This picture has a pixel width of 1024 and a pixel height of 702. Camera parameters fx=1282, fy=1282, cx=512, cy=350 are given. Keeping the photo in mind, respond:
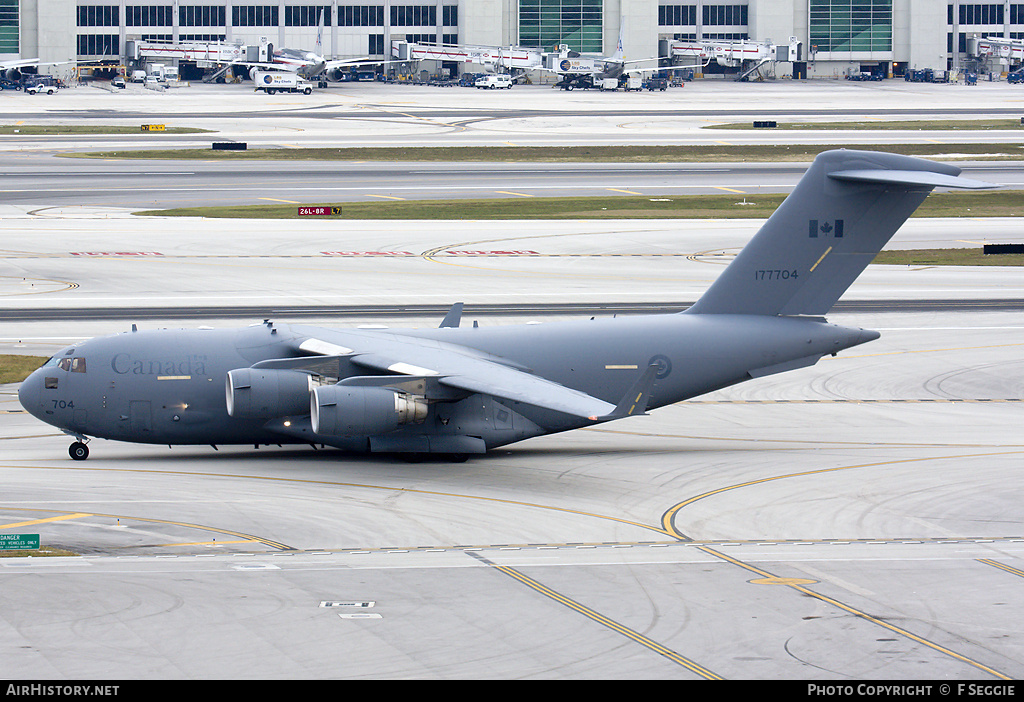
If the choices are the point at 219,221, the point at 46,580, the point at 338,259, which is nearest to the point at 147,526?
the point at 46,580

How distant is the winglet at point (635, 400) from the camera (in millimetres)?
24359

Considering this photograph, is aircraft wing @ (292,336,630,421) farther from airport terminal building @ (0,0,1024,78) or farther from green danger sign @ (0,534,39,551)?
airport terminal building @ (0,0,1024,78)

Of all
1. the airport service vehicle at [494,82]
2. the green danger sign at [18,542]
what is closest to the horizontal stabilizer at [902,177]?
the green danger sign at [18,542]

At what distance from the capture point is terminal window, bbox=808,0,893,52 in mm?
189250

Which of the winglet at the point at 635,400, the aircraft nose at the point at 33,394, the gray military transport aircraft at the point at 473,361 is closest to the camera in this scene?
the winglet at the point at 635,400

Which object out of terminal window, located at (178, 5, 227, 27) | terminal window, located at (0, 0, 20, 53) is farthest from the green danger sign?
terminal window, located at (178, 5, 227, 27)

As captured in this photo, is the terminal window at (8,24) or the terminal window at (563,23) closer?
the terminal window at (8,24)

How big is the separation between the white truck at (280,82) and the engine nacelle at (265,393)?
151 metres

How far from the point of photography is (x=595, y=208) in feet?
250

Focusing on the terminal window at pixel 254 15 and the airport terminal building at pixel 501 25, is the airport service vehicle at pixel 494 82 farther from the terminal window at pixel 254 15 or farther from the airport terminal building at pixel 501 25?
the terminal window at pixel 254 15

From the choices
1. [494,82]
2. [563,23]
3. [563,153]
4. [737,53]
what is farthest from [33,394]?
[737,53]

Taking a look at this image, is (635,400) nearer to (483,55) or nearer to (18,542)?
(18,542)

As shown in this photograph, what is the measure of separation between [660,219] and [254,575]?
178 ft

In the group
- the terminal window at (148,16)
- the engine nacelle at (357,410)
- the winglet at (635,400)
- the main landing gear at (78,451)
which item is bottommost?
the main landing gear at (78,451)
